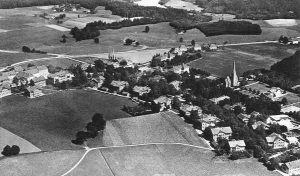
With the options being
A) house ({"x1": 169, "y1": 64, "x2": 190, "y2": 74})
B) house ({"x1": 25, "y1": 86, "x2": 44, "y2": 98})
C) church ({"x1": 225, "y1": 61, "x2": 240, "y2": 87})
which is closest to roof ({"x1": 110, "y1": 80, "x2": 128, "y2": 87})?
house ({"x1": 25, "y1": 86, "x2": 44, "y2": 98})

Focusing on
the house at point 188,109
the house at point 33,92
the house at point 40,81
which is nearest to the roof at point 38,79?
the house at point 40,81

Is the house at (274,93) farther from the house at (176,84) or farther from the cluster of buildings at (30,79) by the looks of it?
the cluster of buildings at (30,79)

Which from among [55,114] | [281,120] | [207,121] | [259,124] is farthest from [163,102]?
[281,120]

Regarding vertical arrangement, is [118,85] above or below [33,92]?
above

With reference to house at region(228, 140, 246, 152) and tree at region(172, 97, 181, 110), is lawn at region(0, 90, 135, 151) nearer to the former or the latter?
tree at region(172, 97, 181, 110)

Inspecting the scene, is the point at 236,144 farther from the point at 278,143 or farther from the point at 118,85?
the point at 118,85

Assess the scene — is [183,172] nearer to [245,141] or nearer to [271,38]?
[245,141]
